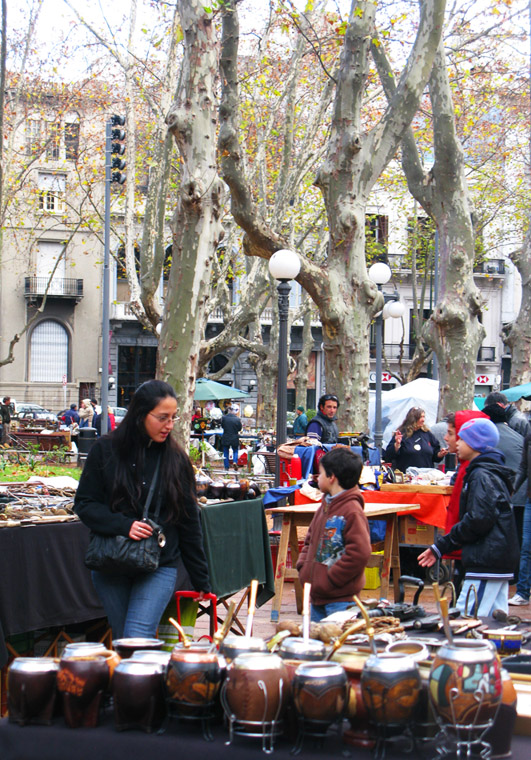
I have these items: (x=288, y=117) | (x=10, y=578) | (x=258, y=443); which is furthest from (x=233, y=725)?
(x=258, y=443)

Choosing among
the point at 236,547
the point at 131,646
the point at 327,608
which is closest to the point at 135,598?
the point at 327,608

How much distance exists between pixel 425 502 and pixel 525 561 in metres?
1.04

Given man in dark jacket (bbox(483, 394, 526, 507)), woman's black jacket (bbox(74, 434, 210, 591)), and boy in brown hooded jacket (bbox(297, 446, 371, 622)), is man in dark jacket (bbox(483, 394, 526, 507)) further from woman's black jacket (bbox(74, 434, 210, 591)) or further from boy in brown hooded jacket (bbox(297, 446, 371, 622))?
woman's black jacket (bbox(74, 434, 210, 591))

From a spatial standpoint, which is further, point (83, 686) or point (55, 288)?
point (55, 288)

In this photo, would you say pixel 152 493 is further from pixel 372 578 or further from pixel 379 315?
pixel 379 315

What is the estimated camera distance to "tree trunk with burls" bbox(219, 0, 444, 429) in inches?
525

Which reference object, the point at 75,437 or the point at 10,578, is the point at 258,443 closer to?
the point at 75,437

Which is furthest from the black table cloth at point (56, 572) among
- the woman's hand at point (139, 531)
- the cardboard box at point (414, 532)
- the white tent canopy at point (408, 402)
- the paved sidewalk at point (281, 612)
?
the white tent canopy at point (408, 402)

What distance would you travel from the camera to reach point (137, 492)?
13.6ft

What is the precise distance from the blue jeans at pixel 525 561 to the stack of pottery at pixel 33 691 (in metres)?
6.65

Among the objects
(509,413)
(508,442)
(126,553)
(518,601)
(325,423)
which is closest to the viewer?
(126,553)

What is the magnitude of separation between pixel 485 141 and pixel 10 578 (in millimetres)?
28072

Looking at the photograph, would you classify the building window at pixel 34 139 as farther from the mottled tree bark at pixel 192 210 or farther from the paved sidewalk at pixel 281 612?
the paved sidewalk at pixel 281 612

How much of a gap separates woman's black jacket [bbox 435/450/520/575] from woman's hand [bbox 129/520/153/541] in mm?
1896
